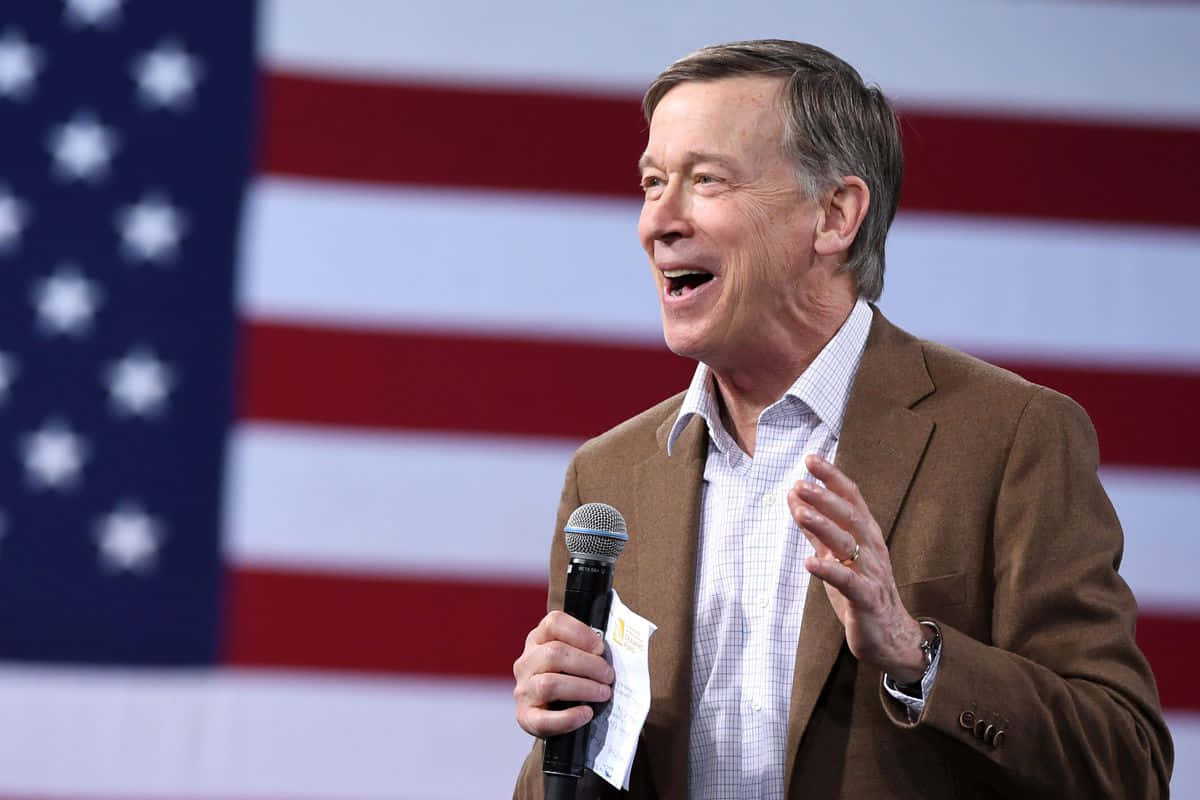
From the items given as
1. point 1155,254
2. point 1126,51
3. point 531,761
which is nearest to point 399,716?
point 531,761

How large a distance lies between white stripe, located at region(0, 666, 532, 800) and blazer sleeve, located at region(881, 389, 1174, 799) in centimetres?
141

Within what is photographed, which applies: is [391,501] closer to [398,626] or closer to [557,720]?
[398,626]

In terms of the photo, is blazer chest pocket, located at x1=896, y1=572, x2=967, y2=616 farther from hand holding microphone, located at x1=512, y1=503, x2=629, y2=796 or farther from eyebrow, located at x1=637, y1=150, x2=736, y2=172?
eyebrow, located at x1=637, y1=150, x2=736, y2=172

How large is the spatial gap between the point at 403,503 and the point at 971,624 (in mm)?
1443

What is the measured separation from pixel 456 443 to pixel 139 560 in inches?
25.5

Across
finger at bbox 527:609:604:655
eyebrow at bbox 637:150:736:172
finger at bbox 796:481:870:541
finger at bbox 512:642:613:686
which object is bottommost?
finger at bbox 512:642:613:686

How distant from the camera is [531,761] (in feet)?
4.91

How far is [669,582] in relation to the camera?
57.7 inches

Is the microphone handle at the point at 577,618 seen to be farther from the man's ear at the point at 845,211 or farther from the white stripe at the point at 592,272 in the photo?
the white stripe at the point at 592,272

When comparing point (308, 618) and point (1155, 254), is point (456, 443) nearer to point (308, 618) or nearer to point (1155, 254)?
point (308, 618)

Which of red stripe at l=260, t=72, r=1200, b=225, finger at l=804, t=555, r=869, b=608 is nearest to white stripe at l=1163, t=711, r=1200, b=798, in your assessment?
red stripe at l=260, t=72, r=1200, b=225

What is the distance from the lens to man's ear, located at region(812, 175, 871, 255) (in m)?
1.56

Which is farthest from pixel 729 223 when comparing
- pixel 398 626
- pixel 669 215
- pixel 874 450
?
pixel 398 626

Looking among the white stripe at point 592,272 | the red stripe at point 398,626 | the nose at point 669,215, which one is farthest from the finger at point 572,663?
the white stripe at point 592,272
